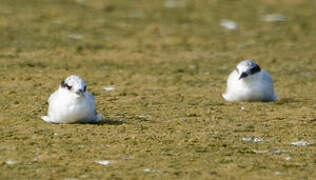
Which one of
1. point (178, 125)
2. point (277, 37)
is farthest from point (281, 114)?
point (277, 37)

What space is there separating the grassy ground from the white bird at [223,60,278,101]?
0.58ft

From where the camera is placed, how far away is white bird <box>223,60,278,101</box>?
1179 centimetres

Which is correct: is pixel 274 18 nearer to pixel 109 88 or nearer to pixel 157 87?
pixel 157 87

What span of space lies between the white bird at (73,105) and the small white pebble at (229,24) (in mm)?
8291

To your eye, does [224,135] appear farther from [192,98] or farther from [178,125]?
[192,98]

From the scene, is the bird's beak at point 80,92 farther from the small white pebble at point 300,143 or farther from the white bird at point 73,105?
the small white pebble at point 300,143

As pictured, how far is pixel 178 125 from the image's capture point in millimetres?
10234

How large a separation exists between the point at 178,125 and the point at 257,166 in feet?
6.32

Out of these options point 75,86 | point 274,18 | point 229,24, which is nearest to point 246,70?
point 75,86

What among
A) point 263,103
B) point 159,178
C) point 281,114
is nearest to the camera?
point 159,178

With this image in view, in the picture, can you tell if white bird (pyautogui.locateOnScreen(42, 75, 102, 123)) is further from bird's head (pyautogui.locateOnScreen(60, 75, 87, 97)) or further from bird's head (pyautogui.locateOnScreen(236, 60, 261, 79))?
bird's head (pyautogui.locateOnScreen(236, 60, 261, 79))

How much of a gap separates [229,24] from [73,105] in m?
8.76

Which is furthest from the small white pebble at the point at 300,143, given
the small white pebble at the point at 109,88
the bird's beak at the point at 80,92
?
the small white pebble at the point at 109,88

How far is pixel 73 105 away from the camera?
31.9 ft
